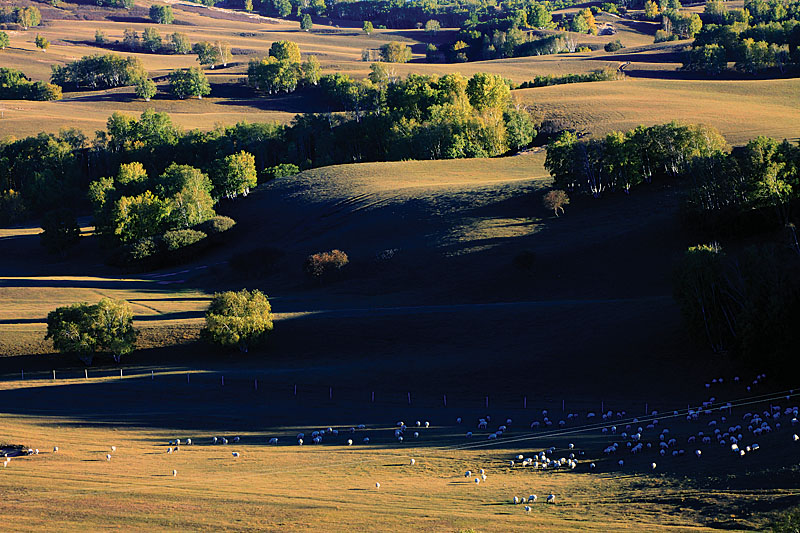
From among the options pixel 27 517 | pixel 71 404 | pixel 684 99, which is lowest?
pixel 71 404

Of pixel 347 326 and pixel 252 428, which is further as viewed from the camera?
pixel 347 326

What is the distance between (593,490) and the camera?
104ft

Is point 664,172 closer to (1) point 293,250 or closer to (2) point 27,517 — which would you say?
(1) point 293,250

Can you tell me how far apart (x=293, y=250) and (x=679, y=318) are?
45264 mm

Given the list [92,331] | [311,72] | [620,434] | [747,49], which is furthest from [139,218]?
[747,49]

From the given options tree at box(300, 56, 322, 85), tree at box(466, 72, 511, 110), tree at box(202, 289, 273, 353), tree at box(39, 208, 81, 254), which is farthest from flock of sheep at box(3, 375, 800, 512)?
tree at box(300, 56, 322, 85)

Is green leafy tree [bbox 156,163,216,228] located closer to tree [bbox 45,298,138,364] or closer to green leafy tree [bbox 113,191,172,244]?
green leafy tree [bbox 113,191,172,244]

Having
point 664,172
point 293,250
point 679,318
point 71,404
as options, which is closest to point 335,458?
point 71,404

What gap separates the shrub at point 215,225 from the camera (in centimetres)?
10312

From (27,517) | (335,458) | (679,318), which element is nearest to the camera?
(27,517)

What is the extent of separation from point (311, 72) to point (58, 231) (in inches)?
3689

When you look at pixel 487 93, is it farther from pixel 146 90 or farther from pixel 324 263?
pixel 146 90

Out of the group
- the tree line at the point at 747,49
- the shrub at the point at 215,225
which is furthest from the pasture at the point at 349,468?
the tree line at the point at 747,49

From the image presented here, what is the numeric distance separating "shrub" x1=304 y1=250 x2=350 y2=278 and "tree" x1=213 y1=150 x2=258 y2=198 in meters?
42.0
